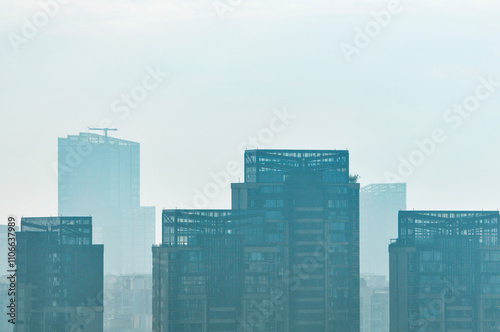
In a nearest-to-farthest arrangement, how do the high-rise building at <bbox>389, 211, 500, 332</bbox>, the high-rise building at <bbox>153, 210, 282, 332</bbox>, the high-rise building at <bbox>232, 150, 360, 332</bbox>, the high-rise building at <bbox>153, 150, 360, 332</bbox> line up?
the high-rise building at <bbox>153, 210, 282, 332</bbox>, the high-rise building at <bbox>153, 150, 360, 332</bbox>, the high-rise building at <bbox>389, 211, 500, 332</bbox>, the high-rise building at <bbox>232, 150, 360, 332</bbox>

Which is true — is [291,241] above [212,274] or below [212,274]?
above

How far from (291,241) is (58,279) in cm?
2950

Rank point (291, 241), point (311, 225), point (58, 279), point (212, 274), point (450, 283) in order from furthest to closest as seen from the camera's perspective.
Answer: point (311, 225)
point (291, 241)
point (58, 279)
point (450, 283)
point (212, 274)

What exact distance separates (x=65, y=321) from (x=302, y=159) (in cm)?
3610

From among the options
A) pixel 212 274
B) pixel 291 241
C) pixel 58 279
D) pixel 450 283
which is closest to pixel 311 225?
pixel 291 241

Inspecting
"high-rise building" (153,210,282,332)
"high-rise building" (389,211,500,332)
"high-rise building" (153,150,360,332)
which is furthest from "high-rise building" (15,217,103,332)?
"high-rise building" (389,211,500,332)

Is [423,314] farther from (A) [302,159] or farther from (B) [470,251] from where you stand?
(A) [302,159]

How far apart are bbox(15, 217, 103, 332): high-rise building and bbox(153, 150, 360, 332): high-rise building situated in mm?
9488

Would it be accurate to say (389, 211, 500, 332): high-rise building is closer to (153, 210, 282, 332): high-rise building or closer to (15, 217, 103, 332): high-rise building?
(153, 210, 282, 332): high-rise building

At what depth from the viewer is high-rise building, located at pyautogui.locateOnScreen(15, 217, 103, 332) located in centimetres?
17100

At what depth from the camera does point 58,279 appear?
172125 millimetres

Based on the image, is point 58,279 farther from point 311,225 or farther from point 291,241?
point 311,225

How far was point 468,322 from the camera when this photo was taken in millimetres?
170125

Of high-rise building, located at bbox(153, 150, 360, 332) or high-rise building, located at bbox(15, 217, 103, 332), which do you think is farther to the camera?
high-rise building, located at bbox(15, 217, 103, 332)
